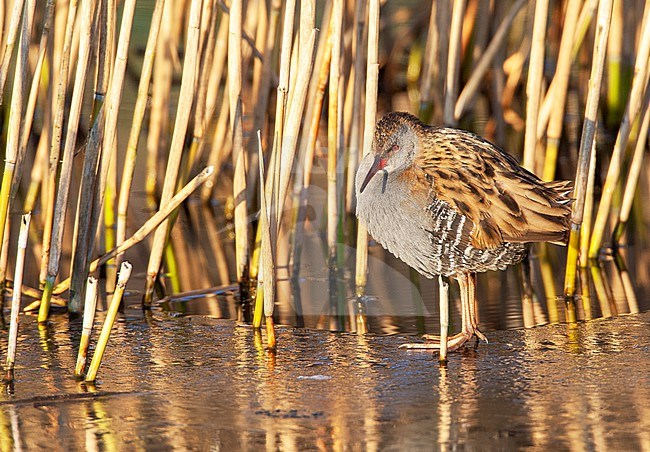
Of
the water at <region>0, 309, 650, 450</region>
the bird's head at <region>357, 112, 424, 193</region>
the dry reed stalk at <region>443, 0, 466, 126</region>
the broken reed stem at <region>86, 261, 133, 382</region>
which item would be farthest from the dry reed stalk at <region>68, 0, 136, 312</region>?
the dry reed stalk at <region>443, 0, 466, 126</region>

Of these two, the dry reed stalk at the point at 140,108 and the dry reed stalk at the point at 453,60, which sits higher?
the dry reed stalk at the point at 453,60

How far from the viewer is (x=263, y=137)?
258 inches

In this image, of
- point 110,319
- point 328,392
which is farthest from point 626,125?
point 110,319

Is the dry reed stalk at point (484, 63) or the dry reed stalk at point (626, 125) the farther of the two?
the dry reed stalk at point (484, 63)

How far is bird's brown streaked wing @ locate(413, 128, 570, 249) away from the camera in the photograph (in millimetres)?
4727

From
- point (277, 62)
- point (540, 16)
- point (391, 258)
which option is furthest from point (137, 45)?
point (540, 16)

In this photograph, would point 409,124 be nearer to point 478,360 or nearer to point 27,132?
point 478,360

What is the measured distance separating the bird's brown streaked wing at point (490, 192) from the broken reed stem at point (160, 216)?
1.02 m

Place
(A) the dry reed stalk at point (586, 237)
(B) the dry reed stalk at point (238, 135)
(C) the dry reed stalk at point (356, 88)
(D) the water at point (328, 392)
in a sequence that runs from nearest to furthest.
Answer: (D) the water at point (328, 392)
(B) the dry reed stalk at point (238, 135)
(A) the dry reed stalk at point (586, 237)
(C) the dry reed stalk at point (356, 88)

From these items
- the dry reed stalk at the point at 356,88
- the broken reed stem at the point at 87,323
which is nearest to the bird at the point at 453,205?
the dry reed stalk at the point at 356,88

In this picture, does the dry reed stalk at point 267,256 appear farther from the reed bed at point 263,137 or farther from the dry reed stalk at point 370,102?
the dry reed stalk at point 370,102

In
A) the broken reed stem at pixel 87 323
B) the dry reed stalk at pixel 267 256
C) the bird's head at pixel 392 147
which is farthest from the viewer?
the bird's head at pixel 392 147

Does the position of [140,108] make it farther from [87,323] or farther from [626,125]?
[626,125]

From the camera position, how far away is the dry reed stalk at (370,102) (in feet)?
16.4
